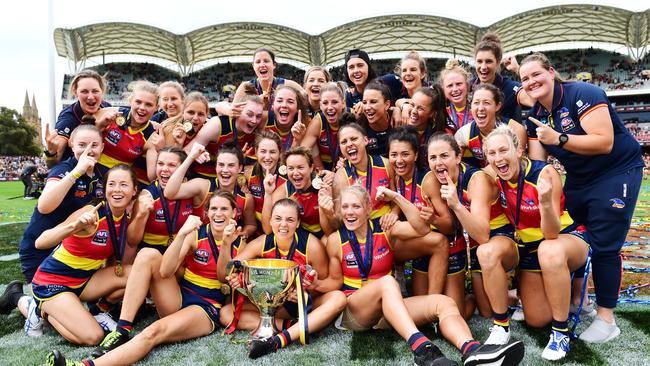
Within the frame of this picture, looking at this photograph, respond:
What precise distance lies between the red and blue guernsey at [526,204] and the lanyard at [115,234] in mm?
2915

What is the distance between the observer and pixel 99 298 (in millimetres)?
3730

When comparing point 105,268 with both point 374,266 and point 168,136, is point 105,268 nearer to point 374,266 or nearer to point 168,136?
point 168,136

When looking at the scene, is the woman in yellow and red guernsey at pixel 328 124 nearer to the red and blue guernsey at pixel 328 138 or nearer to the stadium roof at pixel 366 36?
the red and blue guernsey at pixel 328 138

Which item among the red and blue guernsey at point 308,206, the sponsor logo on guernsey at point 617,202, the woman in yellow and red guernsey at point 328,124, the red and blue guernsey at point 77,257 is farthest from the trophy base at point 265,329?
the sponsor logo on guernsey at point 617,202

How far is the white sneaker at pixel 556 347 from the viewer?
2.93 meters

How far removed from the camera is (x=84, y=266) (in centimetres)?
357

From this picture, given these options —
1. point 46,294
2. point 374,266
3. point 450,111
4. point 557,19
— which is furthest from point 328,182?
point 557,19

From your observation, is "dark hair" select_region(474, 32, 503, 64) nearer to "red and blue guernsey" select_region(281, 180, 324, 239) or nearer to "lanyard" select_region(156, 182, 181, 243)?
"red and blue guernsey" select_region(281, 180, 324, 239)

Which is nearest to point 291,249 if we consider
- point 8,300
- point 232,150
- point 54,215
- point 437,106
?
point 232,150

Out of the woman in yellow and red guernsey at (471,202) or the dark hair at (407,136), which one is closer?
the woman in yellow and red guernsey at (471,202)

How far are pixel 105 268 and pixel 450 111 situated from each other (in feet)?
11.5

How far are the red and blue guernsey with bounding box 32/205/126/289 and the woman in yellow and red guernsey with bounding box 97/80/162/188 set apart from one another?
0.96 meters

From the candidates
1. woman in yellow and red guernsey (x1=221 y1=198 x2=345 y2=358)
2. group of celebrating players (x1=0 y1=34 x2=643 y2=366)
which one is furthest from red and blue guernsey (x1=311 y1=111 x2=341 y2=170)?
woman in yellow and red guernsey (x1=221 y1=198 x2=345 y2=358)

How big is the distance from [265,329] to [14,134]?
2246 inches
